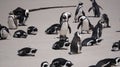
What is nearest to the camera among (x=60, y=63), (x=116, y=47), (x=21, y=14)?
(x=60, y=63)

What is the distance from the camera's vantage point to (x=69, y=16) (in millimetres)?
1375

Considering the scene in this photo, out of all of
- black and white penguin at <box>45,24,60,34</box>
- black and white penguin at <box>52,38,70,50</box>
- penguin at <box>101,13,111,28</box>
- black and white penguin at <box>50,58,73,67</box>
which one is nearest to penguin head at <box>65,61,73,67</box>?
black and white penguin at <box>50,58,73,67</box>

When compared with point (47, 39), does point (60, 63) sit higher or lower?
Answer: lower

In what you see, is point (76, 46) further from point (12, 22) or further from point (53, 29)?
point (12, 22)

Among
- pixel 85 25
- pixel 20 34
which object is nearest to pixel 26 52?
pixel 20 34

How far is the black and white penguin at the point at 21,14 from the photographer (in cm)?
136

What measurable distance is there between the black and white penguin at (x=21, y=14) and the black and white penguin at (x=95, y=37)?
13.4 inches

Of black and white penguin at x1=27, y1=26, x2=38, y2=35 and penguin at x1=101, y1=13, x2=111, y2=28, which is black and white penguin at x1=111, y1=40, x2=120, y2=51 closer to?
penguin at x1=101, y1=13, x2=111, y2=28

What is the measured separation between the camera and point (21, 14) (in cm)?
138

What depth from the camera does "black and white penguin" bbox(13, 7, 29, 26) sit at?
1.36 meters

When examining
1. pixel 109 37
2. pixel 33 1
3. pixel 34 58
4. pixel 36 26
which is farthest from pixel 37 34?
pixel 109 37

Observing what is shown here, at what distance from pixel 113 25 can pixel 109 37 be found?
11 cm

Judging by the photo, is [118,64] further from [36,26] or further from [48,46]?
[36,26]

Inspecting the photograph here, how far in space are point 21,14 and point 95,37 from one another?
415 mm
